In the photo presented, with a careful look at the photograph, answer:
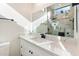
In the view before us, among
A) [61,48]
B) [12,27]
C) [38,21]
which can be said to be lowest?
[61,48]

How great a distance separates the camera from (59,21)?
4.60 feet

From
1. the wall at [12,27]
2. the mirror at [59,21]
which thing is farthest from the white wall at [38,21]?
the wall at [12,27]

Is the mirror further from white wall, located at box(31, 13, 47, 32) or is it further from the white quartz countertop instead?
the white quartz countertop

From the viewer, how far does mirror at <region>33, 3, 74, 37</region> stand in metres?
1.23

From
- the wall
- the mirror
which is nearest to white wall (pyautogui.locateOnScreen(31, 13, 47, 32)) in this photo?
the mirror

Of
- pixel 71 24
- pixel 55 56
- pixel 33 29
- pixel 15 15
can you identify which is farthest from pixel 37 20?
pixel 55 56

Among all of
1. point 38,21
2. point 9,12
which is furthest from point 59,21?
point 9,12

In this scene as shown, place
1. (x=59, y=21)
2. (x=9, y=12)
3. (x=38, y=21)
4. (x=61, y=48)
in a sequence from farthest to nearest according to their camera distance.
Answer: (x=38, y=21), (x=59, y=21), (x=9, y=12), (x=61, y=48)

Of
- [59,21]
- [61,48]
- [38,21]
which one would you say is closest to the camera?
[61,48]

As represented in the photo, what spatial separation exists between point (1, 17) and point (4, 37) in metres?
0.31

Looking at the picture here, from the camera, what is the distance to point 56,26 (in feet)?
4.82

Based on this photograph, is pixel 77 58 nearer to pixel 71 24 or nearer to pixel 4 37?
pixel 71 24

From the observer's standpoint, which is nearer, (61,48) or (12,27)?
(61,48)

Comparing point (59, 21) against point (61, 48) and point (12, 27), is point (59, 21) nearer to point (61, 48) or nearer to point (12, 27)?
point (61, 48)
